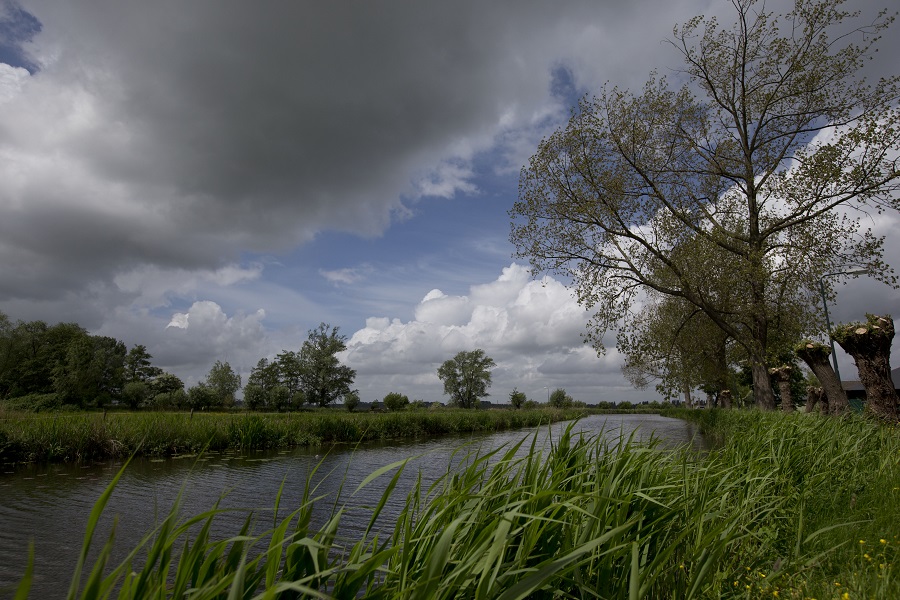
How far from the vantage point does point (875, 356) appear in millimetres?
12734

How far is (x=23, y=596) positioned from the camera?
149cm

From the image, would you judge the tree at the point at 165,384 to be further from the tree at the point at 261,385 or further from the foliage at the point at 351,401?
the foliage at the point at 351,401

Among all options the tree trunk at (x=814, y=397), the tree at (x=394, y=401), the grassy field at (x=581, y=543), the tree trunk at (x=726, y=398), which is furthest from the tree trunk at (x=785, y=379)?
the tree at (x=394, y=401)

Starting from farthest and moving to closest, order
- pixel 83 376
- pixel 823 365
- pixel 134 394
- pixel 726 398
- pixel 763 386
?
pixel 83 376 < pixel 134 394 < pixel 726 398 < pixel 763 386 < pixel 823 365

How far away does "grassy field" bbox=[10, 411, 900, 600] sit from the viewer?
207 centimetres

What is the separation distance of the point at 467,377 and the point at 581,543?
84883 mm

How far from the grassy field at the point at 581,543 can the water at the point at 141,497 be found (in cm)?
57

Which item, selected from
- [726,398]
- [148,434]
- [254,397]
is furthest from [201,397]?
[726,398]

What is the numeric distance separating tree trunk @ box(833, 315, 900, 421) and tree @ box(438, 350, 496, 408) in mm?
73674

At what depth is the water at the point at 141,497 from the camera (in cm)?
652

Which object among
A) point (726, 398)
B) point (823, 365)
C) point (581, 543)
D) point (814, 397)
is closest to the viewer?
point (581, 543)

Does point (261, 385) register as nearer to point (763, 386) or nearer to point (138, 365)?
point (138, 365)

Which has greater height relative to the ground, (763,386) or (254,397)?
(254,397)

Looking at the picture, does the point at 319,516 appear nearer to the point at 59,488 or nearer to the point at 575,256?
the point at 59,488
